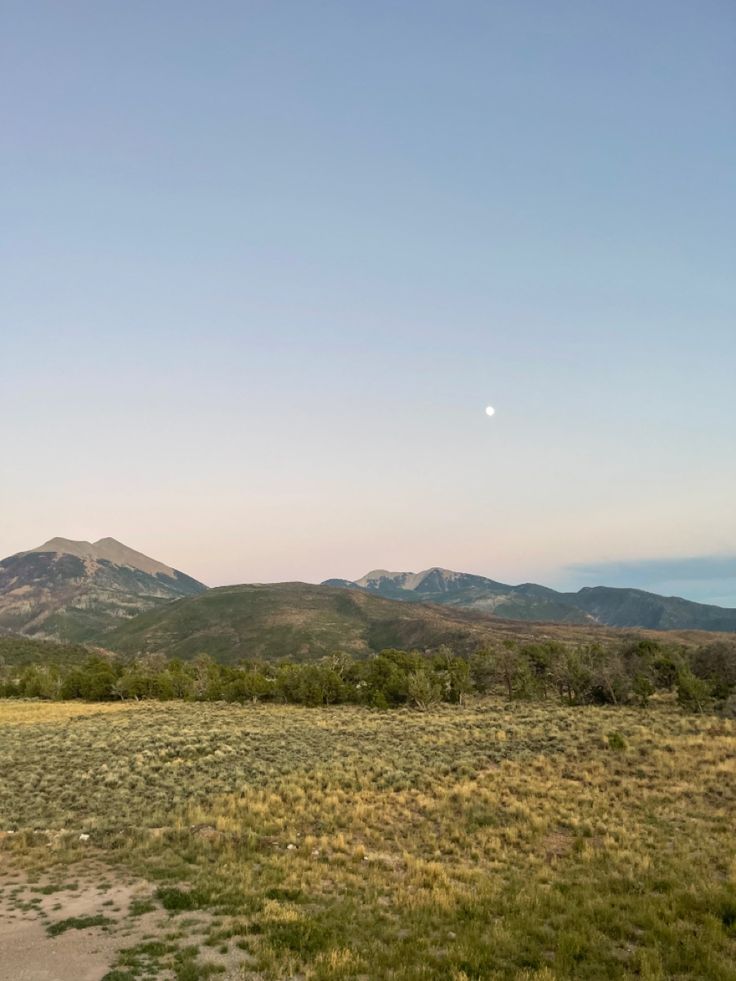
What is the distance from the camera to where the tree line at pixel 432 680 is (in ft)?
234

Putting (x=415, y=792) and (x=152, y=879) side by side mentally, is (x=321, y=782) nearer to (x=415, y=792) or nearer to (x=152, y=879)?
(x=415, y=792)

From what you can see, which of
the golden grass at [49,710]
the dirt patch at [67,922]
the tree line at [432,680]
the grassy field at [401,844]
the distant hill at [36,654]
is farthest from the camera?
the distant hill at [36,654]

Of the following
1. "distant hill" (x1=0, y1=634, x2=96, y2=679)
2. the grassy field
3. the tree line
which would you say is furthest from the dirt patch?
"distant hill" (x1=0, y1=634, x2=96, y2=679)

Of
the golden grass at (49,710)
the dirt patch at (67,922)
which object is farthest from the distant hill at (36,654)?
the dirt patch at (67,922)

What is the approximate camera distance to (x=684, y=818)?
24938 millimetres

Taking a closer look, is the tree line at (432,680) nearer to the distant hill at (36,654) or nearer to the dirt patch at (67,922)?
the distant hill at (36,654)

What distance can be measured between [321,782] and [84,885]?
51.1ft

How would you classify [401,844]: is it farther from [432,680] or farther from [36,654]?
[36,654]

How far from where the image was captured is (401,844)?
22719mm

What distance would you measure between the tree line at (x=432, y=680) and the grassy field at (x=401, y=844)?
86.0 ft

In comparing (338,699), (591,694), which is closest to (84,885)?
(338,699)

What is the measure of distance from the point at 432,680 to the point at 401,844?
56863 millimetres

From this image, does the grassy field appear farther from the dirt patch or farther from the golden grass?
the golden grass

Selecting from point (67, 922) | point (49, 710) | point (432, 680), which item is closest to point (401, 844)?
point (67, 922)
